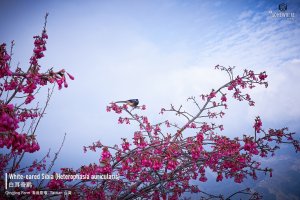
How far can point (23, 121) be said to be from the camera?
210 inches

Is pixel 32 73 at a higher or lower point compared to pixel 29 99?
lower

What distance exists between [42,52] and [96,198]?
373cm

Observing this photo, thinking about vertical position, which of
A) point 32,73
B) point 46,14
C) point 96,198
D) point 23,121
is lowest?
point 96,198

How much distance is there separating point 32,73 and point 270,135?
606 cm

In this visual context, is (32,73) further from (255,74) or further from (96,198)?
(255,74)

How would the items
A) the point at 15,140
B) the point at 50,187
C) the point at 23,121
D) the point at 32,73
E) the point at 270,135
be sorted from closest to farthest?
1. the point at 15,140
2. the point at 32,73
3. the point at 50,187
4. the point at 23,121
5. the point at 270,135

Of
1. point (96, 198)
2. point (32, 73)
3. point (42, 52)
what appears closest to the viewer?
point (32, 73)

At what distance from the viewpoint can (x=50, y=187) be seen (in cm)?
396

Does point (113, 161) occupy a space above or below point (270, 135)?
below

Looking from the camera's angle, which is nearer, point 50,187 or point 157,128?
point 50,187

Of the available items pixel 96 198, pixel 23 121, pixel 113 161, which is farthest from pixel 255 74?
pixel 23 121

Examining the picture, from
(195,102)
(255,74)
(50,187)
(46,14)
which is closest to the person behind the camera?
(50,187)

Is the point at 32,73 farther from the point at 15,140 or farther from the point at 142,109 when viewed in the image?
the point at 142,109

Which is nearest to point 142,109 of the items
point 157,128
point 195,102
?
point 157,128
